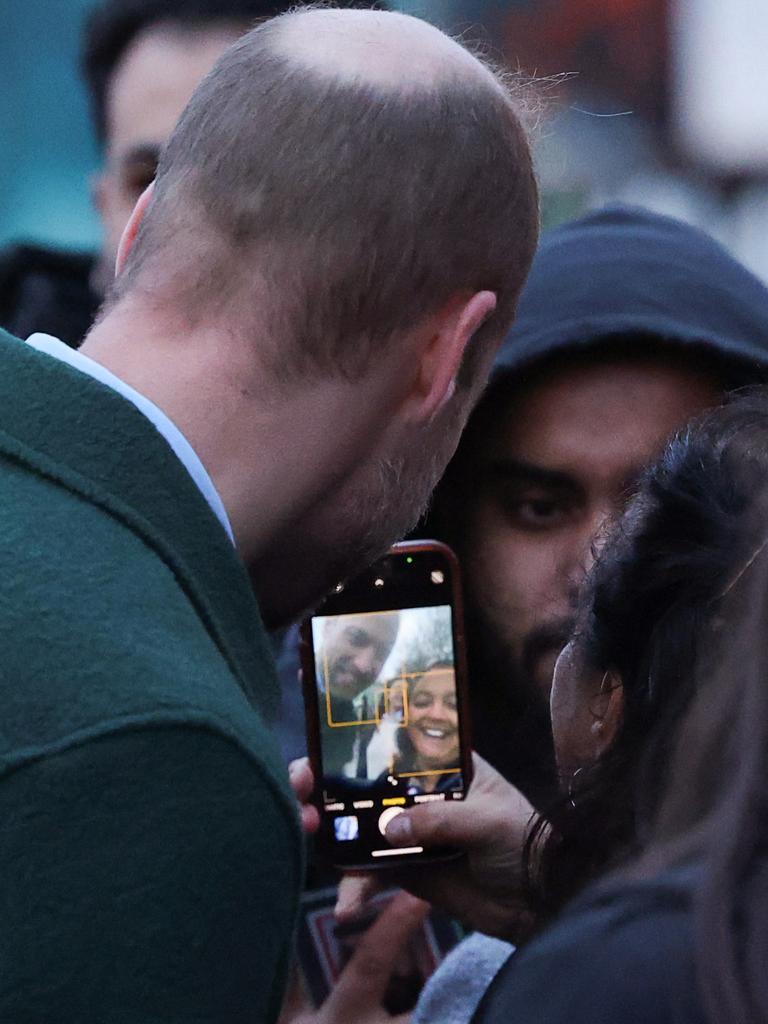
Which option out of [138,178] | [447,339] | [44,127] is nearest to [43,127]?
[44,127]

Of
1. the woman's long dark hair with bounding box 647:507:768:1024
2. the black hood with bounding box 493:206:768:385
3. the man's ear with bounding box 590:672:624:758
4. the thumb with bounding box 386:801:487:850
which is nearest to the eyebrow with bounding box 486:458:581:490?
the black hood with bounding box 493:206:768:385

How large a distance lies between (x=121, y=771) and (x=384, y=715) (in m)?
0.76

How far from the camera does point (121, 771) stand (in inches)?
39.9

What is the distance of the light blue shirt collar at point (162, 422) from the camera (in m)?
1.21

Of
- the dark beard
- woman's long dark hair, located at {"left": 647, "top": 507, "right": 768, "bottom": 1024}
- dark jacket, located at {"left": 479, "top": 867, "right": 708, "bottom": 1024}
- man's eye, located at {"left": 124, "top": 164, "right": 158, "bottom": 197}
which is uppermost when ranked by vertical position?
man's eye, located at {"left": 124, "top": 164, "right": 158, "bottom": 197}

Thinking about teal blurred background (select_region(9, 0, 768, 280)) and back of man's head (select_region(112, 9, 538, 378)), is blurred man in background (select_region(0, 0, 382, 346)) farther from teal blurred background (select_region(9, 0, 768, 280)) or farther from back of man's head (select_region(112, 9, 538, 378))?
back of man's head (select_region(112, 9, 538, 378))

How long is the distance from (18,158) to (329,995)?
300 cm

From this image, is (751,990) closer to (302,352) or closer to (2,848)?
(2,848)

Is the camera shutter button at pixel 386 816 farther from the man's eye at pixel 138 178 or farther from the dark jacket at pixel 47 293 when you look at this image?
the dark jacket at pixel 47 293

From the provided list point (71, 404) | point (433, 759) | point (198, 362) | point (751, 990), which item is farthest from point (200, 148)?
point (751, 990)

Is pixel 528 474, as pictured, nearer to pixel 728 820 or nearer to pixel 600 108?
pixel 728 820

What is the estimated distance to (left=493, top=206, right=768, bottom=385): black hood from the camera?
2.30 metres

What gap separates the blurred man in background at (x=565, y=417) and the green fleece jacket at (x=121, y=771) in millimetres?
1172

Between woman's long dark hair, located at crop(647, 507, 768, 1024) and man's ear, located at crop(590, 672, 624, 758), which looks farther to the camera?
man's ear, located at crop(590, 672, 624, 758)
